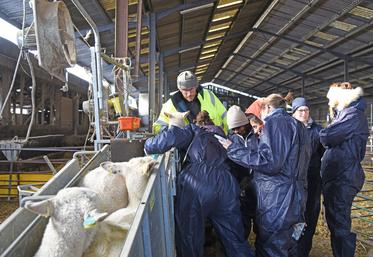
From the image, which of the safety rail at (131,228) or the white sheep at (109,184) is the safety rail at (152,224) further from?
the white sheep at (109,184)

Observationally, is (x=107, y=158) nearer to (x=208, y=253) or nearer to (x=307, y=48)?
(x=208, y=253)

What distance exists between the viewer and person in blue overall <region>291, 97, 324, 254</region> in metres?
3.78

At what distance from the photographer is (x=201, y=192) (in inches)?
111

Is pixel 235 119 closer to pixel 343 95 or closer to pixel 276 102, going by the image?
pixel 276 102

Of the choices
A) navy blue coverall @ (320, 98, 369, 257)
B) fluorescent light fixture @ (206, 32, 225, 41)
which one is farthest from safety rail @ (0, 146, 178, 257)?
fluorescent light fixture @ (206, 32, 225, 41)

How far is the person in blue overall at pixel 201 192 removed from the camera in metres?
2.82

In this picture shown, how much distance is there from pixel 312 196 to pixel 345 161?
58 centimetres

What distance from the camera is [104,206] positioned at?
7.83 feet

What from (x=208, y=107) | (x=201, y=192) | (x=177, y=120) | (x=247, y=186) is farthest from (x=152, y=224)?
(x=208, y=107)

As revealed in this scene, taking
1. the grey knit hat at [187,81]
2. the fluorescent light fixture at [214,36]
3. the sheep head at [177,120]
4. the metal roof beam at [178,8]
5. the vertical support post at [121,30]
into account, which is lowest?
the sheep head at [177,120]

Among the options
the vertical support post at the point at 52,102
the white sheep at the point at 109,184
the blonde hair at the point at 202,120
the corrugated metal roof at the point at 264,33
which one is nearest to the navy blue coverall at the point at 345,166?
the blonde hair at the point at 202,120

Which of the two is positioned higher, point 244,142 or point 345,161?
point 244,142

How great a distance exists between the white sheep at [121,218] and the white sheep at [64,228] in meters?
0.12

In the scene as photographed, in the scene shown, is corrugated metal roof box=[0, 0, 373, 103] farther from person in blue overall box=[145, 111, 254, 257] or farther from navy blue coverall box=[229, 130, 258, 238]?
navy blue coverall box=[229, 130, 258, 238]
